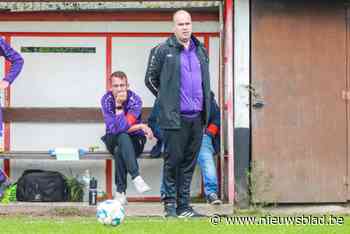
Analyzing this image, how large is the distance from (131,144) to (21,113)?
1687 millimetres

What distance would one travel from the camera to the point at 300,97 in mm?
11484

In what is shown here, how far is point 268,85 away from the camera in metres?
11.5

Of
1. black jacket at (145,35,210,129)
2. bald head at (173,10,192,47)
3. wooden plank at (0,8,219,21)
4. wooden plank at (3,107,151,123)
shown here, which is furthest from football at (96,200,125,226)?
wooden plank at (0,8,219,21)

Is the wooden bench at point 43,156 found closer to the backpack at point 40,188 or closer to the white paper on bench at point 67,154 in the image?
the white paper on bench at point 67,154

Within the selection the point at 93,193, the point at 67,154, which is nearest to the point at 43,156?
the point at 67,154

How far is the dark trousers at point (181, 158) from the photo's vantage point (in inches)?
387

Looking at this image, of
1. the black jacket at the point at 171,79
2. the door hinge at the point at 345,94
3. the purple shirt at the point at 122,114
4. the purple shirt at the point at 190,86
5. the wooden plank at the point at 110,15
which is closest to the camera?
the black jacket at the point at 171,79

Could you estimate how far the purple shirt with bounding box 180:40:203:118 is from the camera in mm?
9852

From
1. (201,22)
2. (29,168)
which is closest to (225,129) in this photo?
(201,22)

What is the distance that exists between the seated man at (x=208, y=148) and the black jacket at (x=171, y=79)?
4.12 feet

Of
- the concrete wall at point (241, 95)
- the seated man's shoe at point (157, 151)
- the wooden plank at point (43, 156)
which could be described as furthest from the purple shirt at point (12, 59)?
the concrete wall at point (241, 95)

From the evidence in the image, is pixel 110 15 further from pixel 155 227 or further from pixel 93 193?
pixel 155 227

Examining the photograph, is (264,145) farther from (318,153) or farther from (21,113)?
(21,113)

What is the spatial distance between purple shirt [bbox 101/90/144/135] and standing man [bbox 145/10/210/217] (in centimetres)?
134
